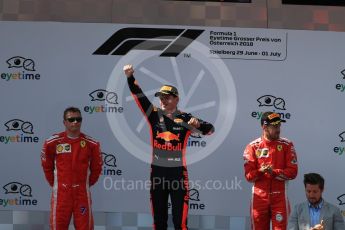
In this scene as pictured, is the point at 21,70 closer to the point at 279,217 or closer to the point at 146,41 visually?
the point at 146,41

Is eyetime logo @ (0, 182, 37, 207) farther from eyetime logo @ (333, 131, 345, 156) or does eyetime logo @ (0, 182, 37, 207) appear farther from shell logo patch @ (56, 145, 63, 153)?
eyetime logo @ (333, 131, 345, 156)

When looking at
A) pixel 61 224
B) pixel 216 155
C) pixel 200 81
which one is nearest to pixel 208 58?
pixel 200 81

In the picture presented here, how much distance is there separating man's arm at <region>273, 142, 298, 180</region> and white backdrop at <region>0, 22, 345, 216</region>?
0.88 metres

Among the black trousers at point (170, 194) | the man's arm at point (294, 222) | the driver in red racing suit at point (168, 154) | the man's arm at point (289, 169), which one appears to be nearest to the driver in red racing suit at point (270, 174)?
the man's arm at point (289, 169)

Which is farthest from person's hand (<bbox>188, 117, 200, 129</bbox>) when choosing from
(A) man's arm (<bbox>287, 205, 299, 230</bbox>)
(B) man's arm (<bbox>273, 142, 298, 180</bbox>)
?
(A) man's arm (<bbox>287, 205, 299, 230</bbox>)

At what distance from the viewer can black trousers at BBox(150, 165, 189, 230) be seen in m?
6.14

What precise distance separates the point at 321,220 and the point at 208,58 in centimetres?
272

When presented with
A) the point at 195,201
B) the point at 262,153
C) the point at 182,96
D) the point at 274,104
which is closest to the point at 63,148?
the point at 182,96

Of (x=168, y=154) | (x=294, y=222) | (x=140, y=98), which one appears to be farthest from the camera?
(x=140, y=98)

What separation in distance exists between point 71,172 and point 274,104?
2.32 meters

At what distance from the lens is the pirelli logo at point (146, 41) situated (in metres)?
7.02

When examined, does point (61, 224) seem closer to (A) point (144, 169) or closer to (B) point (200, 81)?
(A) point (144, 169)

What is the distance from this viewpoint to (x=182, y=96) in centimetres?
701

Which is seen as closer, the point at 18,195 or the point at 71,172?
the point at 71,172
